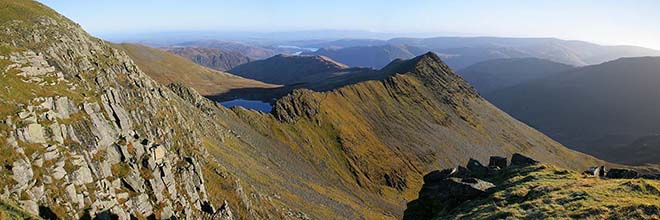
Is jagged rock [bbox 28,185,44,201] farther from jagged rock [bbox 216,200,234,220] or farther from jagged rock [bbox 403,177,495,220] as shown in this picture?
jagged rock [bbox 403,177,495,220]

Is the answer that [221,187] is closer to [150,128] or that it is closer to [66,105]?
[150,128]

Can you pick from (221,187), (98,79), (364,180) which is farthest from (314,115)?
(98,79)

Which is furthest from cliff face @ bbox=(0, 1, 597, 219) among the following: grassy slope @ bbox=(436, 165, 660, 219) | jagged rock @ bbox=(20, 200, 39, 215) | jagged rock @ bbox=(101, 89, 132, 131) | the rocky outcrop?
grassy slope @ bbox=(436, 165, 660, 219)

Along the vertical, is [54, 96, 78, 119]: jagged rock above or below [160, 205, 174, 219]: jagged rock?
above

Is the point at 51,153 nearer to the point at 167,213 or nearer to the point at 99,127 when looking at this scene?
the point at 99,127

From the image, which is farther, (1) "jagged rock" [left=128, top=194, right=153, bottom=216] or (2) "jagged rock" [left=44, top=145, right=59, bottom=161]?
(1) "jagged rock" [left=128, top=194, right=153, bottom=216]

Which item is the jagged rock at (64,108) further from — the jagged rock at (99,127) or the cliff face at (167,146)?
the jagged rock at (99,127)
